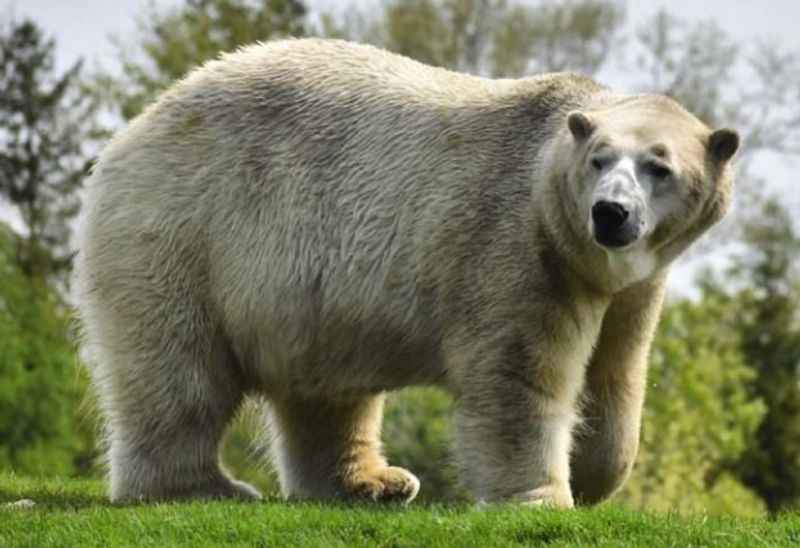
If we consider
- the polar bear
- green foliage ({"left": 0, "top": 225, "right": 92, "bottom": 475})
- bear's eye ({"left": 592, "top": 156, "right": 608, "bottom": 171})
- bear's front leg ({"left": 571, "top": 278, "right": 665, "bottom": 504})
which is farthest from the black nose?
green foliage ({"left": 0, "top": 225, "right": 92, "bottom": 475})

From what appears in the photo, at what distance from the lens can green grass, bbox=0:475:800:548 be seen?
9219 mm

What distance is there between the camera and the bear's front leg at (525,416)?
10.0 metres

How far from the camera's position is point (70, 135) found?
56.2 metres

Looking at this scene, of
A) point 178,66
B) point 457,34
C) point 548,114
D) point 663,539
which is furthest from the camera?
point 457,34

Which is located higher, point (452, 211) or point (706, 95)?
point (452, 211)

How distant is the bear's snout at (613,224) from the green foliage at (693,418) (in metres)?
25.4

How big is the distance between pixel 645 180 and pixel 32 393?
94.9ft

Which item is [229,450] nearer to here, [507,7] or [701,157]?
[507,7]

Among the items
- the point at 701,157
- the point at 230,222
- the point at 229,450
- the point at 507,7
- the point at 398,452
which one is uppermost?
the point at 701,157

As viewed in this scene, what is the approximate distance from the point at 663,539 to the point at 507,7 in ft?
129

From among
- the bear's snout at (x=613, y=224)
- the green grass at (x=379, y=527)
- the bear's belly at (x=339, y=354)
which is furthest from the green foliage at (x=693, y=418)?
the bear's snout at (x=613, y=224)

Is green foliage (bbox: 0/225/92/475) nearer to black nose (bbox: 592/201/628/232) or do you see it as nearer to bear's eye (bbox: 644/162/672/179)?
bear's eye (bbox: 644/162/672/179)

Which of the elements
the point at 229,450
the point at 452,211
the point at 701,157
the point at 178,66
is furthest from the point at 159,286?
the point at 178,66

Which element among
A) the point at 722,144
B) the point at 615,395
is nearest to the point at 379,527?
the point at 615,395
